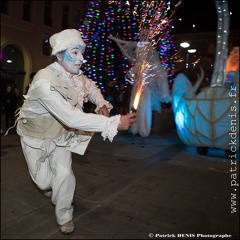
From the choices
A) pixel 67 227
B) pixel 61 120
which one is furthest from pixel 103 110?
pixel 67 227

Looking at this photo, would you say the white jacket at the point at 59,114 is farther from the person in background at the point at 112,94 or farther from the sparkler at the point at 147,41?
the sparkler at the point at 147,41

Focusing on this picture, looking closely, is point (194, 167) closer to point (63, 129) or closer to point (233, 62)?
point (233, 62)

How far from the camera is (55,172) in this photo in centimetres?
205

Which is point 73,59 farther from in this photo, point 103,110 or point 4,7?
point 4,7

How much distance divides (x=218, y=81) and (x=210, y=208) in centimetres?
320

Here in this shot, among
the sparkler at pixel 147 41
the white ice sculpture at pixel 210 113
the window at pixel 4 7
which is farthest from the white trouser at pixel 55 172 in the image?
the window at pixel 4 7

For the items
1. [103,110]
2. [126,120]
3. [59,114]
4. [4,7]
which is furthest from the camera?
[4,7]

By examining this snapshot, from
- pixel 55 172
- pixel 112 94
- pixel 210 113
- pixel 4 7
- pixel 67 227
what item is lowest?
pixel 67 227

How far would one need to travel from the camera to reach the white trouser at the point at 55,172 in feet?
6.26

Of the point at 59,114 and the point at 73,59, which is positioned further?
the point at 59,114

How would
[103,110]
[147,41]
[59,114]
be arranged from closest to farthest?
[147,41], [59,114], [103,110]

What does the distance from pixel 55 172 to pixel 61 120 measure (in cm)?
64

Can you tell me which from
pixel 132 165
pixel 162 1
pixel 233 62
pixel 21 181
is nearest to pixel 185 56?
pixel 162 1

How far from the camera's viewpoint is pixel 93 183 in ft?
16.0
